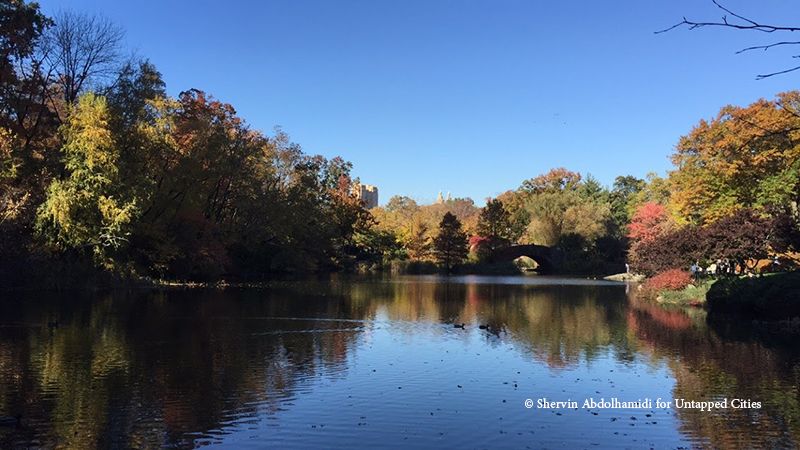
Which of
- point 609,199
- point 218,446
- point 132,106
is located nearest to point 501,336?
point 218,446

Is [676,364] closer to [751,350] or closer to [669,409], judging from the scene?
[751,350]

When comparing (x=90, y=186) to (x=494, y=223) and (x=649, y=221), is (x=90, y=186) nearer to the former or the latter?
(x=649, y=221)

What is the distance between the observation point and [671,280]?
32531 millimetres

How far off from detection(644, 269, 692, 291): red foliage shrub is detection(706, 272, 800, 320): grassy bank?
25.6 ft

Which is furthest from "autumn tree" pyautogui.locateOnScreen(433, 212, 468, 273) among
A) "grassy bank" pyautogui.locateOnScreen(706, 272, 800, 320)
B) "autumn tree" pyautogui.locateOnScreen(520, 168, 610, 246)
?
"grassy bank" pyautogui.locateOnScreen(706, 272, 800, 320)

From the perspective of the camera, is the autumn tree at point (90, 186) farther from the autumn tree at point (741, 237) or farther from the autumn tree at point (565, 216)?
the autumn tree at point (565, 216)

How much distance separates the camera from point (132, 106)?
36.0 meters

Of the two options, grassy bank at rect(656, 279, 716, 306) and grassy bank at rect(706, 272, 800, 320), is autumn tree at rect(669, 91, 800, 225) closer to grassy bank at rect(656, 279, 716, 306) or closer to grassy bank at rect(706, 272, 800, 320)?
grassy bank at rect(656, 279, 716, 306)

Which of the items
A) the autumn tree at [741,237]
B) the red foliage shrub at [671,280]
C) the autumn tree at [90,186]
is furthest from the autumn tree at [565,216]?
the autumn tree at [90,186]

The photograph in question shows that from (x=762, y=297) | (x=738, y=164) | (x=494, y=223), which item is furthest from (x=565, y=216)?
(x=762, y=297)

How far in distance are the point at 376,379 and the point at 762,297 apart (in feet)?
50.0

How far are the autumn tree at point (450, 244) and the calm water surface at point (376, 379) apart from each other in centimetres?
4757

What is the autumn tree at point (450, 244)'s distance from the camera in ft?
232

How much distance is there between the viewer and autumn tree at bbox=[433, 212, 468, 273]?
70562 mm
